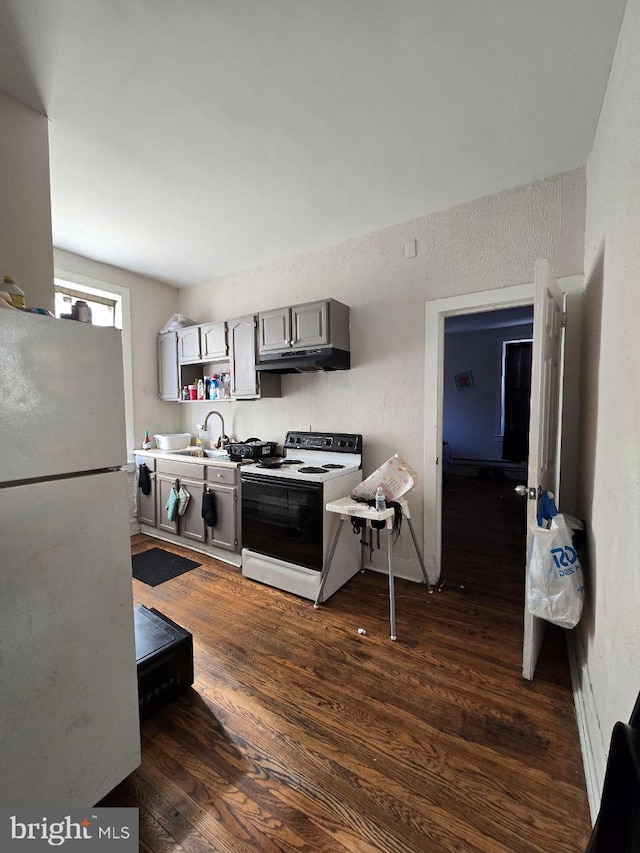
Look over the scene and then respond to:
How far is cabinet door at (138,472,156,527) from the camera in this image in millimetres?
3600

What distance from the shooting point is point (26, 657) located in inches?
38.1

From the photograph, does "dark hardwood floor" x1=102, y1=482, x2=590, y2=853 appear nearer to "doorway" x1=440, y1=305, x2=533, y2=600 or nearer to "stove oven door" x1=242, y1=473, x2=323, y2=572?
"stove oven door" x1=242, y1=473, x2=323, y2=572

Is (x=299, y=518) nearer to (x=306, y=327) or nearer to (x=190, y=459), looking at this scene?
(x=190, y=459)

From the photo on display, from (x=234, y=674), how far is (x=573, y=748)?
1.47 meters

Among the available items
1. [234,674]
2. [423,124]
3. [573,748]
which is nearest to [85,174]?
[423,124]

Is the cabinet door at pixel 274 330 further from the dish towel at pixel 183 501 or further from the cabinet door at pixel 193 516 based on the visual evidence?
the dish towel at pixel 183 501

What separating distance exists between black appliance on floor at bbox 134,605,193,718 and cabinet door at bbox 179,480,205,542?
1.48 meters

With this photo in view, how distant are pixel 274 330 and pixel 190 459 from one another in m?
1.39

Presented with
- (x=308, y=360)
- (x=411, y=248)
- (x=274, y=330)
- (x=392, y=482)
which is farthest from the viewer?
(x=274, y=330)

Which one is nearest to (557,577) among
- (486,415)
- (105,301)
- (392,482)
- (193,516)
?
(392,482)

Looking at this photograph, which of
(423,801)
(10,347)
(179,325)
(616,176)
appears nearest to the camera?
(10,347)

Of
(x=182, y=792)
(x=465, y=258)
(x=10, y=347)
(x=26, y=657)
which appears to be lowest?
(x=182, y=792)

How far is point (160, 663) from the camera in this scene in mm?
1559

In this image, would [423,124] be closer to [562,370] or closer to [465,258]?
[465,258]
